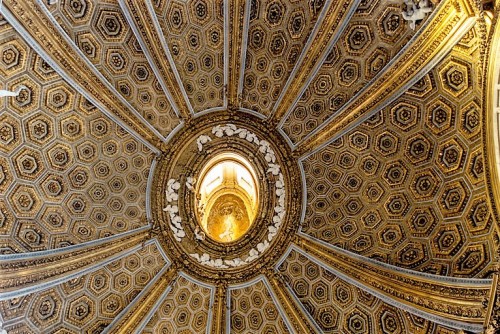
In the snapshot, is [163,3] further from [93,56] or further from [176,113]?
[176,113]

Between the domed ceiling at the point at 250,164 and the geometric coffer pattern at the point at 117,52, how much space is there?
4 cm

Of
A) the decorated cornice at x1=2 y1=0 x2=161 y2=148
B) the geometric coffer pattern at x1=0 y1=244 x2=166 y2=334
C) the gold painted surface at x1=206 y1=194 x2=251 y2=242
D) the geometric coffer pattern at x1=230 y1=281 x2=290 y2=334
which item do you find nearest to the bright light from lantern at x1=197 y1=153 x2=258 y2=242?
the gold painted surface at x1=206 y1=194 x2=251 y2=242

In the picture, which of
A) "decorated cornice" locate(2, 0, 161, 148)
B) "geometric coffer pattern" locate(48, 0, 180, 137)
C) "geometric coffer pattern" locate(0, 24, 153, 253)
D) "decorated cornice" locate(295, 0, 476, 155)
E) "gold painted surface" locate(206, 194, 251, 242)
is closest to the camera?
"decorated cornice" locate(295, 0, 476, 155)

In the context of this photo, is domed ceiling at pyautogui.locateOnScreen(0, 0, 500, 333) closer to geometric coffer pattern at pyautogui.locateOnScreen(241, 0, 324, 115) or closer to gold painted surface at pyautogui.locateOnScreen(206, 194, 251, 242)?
geometric coffer pattern at pyautogui.locateOnScreen(241, 0, 324, 115)

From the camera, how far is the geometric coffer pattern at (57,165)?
1139cm

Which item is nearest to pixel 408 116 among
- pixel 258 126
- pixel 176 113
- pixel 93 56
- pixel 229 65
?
pixel 258 126

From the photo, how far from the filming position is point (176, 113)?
44.0 feet

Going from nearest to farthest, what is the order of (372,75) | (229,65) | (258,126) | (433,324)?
1. (433,324)
2. (372,75)
3. (229,65)
4. (258,126)

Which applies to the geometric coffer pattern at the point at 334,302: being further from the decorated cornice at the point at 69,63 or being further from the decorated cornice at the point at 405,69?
the decorated cornice at the point at 69,63

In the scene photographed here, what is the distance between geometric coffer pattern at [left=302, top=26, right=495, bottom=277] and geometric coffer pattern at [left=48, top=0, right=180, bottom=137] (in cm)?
501

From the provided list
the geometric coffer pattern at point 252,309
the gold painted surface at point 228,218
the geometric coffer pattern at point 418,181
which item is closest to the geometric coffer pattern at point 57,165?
the gold painted surface at point 228,218

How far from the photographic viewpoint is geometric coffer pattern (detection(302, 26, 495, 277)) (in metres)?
10.7

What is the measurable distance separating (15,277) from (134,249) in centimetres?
335

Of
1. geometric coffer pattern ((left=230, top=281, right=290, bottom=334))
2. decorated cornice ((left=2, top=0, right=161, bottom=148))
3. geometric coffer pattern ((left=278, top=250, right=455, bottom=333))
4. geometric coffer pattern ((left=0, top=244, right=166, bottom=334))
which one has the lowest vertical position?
geometric coffer pattern ((left=0, top=244, right=166, bottom=334))
